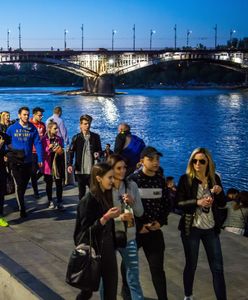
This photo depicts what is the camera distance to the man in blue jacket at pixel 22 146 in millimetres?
6582

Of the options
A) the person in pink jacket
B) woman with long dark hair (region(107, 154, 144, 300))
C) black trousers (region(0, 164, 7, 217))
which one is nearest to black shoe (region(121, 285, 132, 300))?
woman with long dark hair (region(107, 154, 144, 300))

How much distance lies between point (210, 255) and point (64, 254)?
1826 millimetres

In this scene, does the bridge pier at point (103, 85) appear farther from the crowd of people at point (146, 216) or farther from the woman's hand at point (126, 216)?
the woman's hand at point (126, 216)

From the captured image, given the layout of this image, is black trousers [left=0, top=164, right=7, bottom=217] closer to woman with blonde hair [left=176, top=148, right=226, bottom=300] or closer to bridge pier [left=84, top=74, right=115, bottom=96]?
woman with blonde hair [left=176, top=148, right=226, bottom=300]

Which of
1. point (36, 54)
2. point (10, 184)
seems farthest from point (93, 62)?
point (10, 184)

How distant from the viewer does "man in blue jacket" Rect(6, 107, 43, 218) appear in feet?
21.6

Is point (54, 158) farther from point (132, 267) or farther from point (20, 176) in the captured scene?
point (132, 267)

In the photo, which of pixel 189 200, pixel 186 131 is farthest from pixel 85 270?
pixel 186 131

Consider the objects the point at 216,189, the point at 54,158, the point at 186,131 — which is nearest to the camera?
the point at 216,189

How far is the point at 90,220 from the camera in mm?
3414

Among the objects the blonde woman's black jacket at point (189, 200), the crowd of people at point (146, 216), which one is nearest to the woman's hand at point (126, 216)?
the crowd of people at point (146, 216)

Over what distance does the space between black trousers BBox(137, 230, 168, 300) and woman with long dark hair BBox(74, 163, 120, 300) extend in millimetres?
428

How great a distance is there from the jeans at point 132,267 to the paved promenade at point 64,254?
0.60 meters

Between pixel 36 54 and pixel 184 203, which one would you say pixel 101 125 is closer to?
pixel 184 203
